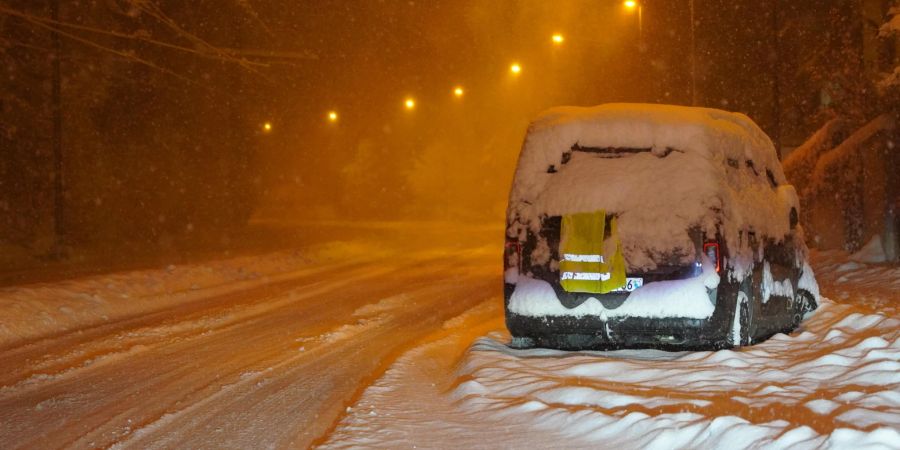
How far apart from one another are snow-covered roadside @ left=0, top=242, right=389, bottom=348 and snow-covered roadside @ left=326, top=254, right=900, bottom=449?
5943 millimetres

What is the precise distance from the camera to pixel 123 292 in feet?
46.2

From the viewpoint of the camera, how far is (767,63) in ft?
100

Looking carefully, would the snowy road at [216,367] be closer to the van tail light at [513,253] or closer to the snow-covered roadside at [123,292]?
the snow-covered roadside at [123,292]

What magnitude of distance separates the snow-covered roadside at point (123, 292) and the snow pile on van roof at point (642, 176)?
6.55 metres

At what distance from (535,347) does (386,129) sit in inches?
2075

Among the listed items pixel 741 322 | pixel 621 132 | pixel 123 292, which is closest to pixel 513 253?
pixel 621 132

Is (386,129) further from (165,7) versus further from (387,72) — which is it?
(165,7)

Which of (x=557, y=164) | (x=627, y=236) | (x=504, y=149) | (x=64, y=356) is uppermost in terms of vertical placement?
(x=504, y=149)

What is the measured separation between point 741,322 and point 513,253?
2011mm

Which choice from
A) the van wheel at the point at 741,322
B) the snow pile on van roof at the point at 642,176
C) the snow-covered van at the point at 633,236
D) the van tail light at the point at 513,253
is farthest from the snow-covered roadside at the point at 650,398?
the snow pile on van roof at the point at 642,176

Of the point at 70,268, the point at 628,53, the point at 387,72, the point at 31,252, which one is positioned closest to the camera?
the point at 70,268

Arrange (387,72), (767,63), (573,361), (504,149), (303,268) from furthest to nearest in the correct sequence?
(504,149), (387,72), (767,63), (303,268), (573,361)

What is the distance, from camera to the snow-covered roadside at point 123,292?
1124cm

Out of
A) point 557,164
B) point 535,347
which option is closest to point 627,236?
point 557,164
